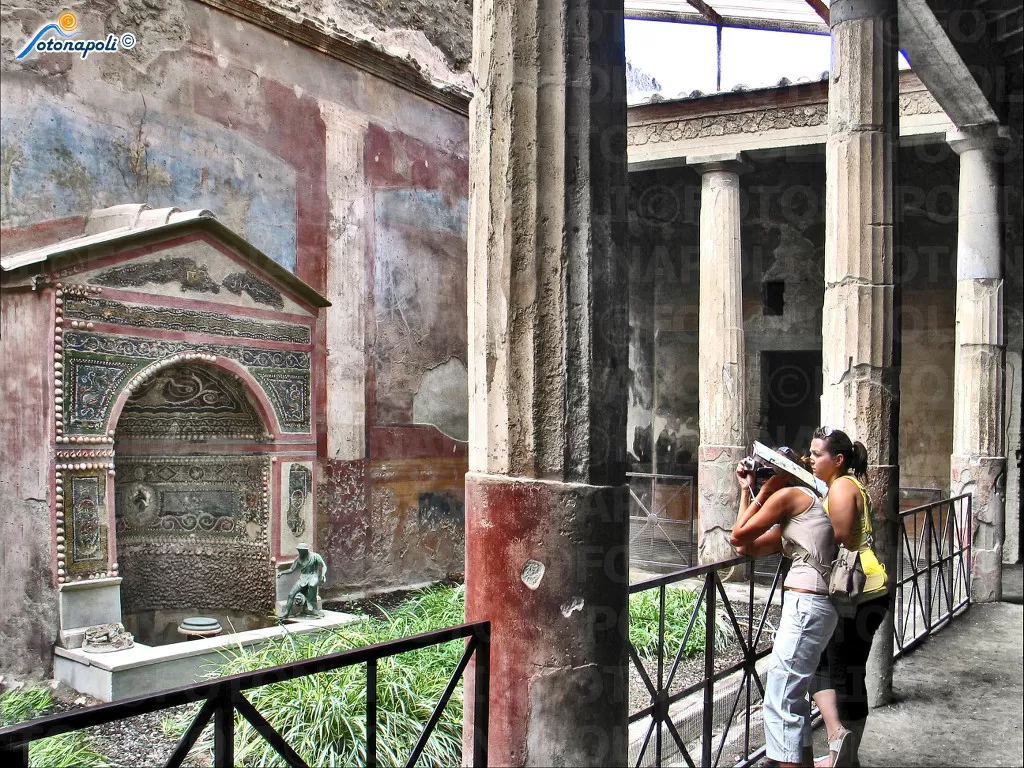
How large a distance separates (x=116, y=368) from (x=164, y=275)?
70 cm

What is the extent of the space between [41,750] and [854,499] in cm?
375

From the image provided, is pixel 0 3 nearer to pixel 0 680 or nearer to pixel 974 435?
pixel 0 680

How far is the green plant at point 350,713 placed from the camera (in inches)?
149

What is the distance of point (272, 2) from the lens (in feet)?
22.5

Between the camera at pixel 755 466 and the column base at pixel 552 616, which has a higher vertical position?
the camera at pixel 755 466

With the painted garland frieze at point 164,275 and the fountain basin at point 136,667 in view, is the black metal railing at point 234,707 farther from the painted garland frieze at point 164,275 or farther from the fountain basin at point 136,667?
the painted garland frieze at point 164,275

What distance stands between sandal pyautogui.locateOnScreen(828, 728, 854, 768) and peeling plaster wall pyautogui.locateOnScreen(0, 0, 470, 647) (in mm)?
4217

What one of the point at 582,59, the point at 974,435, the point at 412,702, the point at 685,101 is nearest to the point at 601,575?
the point at 582,59

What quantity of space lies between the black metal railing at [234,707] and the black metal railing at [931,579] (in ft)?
11.3

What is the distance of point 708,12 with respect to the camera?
9.85 m

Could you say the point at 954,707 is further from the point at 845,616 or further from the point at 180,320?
the point at 180,320

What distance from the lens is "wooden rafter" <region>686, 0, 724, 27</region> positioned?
9516mm

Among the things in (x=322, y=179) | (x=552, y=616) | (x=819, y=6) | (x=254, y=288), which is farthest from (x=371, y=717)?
(x=819, y=6)

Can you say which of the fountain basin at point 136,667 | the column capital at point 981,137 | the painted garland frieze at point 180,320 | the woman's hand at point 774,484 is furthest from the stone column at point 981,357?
the fountain basin at point 136,667
